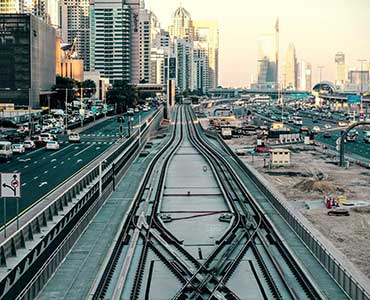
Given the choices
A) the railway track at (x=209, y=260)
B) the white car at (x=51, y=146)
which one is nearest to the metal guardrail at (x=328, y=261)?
the railway track at (x=209, y=260)

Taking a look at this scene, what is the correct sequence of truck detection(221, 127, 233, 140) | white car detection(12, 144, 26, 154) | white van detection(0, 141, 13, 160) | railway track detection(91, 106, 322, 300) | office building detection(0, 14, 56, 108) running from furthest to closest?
office building detection(0, 14, 56, 108) < truck detection(221, 127, 233, 140) < white car detection(12, 144, 26, 154) < white van detection(0, 141, 13, 160) < railway track detection(91, 106, 322, 300)

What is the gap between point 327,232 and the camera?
32.8m

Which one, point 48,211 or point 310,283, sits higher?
point 48,211

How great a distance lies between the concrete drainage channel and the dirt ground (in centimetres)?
1073

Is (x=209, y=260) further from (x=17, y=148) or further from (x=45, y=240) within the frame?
(x=17, y=148)

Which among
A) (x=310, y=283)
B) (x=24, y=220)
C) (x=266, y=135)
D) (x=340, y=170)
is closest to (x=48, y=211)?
(x=24, y=220)

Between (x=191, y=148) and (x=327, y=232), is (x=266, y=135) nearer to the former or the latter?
(x=191, y=148)

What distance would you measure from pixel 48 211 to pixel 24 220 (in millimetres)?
2086

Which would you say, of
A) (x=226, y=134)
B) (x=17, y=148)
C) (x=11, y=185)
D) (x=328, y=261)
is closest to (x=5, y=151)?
(x=17, y=148)

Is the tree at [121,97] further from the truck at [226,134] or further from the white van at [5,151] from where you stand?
the white van at [5,151]

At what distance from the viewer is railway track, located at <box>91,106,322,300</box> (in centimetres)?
2181

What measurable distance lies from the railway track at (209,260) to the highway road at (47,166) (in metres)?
4.90

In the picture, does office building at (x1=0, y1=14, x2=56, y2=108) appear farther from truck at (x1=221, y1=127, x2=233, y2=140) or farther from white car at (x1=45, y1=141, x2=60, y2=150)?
white car at (x1=45, y1=141, x2=60, y2=150)

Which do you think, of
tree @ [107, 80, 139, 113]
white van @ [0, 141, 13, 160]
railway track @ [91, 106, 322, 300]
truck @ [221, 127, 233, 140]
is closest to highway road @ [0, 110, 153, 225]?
white van @ [0, 141, 13, 160]
